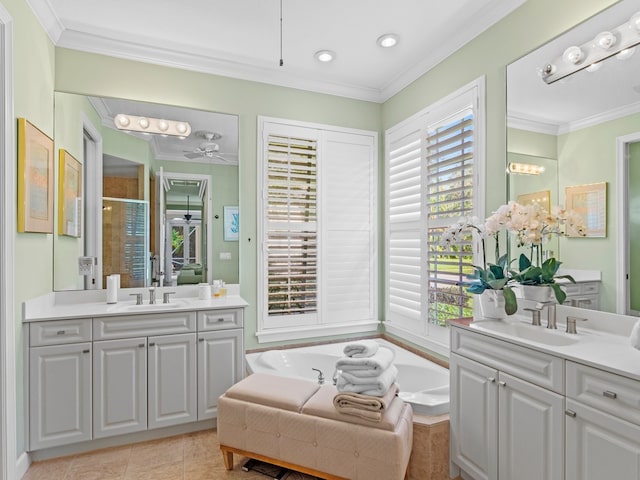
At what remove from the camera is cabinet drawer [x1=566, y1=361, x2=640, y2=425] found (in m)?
1.32

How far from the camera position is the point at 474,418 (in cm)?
198

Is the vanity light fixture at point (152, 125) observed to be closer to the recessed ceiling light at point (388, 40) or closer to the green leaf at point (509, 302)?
the recessed ceiling light at point (388, 40)

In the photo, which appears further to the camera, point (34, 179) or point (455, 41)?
point (455, 41)

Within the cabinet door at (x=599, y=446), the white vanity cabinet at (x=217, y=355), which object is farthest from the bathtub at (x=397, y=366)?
the cabinet door at (x=599, y=446)

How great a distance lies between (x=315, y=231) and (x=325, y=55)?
1.50 metres

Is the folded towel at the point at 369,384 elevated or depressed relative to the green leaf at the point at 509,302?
depressed

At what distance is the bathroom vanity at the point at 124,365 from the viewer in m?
2.32

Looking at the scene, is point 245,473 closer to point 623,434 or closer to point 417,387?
point 417,387

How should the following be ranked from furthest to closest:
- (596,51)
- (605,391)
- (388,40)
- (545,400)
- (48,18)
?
(388,40) → (48,18) → (596,51) → (545,400) → (605,391)

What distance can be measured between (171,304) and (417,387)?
6.49 ft

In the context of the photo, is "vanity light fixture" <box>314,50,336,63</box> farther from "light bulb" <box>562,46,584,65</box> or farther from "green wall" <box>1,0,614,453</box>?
"light bulb" <box>562,46,584,65</box>

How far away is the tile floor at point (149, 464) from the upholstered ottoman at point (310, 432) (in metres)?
0.14

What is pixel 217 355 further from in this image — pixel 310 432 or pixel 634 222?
pixel 634 222

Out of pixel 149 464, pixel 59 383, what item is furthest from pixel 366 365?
pixel 59 383
